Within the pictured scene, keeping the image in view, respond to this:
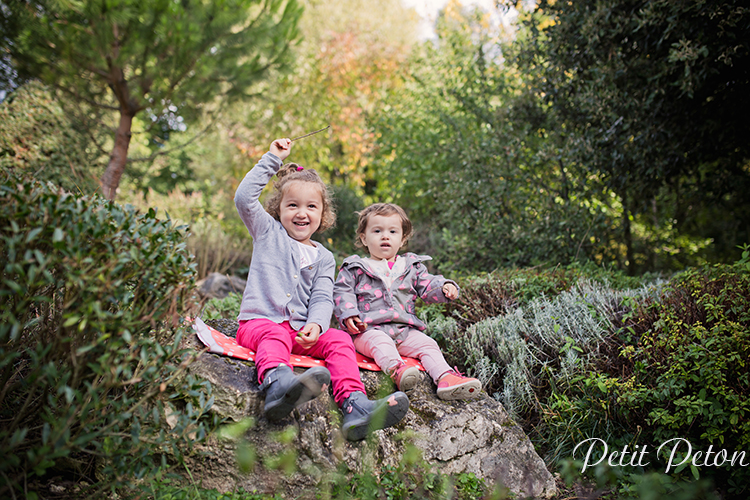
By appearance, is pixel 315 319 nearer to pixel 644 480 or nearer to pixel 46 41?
pixel 644 480

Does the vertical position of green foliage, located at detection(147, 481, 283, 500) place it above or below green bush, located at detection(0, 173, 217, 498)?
below

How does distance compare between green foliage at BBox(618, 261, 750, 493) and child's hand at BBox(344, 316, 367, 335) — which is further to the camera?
child's hand at BBox(344, 316, 367, 335)

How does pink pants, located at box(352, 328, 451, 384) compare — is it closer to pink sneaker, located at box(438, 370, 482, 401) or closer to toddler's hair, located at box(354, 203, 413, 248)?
pink sneaker, located at box(438, 370, 482, 401)

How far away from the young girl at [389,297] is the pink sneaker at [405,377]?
0.05 metres

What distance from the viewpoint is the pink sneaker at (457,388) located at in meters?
2.49

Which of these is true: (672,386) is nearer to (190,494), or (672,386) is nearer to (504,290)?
(504,290)

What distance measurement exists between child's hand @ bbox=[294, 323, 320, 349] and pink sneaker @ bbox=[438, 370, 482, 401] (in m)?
0.75

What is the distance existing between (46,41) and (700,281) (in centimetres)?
828

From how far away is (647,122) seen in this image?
466 cm

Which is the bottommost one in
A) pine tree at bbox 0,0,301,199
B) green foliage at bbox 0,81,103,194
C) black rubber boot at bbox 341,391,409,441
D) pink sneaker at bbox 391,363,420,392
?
black rubber boot at bbox 341,391,409,441

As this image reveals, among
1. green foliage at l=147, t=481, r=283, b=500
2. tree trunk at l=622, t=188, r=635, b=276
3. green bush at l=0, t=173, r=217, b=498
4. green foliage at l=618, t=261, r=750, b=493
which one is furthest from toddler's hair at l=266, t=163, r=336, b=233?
tree trunk at l=622, t=188, r=635, b=276

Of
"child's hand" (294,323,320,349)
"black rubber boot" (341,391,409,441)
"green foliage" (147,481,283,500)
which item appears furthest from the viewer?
"child's hand" (294,323,320,349)

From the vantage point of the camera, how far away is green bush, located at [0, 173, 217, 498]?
4.76ft

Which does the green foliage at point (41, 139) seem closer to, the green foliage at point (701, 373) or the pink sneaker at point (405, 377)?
the pink sneaker at point (405, 377)
